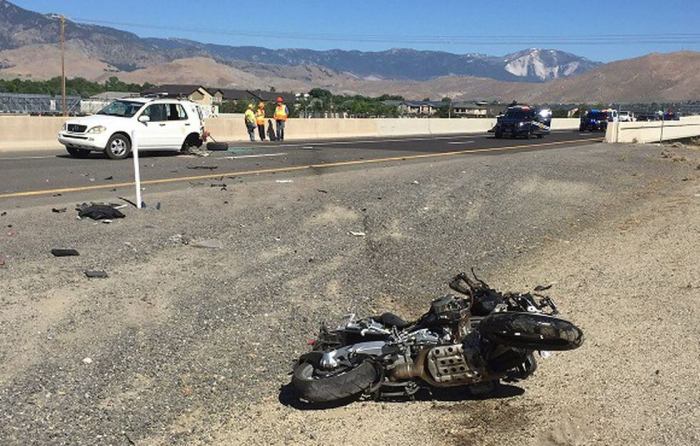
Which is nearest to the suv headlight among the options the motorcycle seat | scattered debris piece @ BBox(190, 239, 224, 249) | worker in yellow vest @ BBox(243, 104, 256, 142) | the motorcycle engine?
scattered debris piece @ BBox(190, 239, 224, 249)

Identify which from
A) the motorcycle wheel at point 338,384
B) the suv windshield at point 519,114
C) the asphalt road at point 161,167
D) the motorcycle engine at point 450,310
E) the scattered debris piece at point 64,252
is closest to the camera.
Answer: the motorcycle wheel at point 338,384

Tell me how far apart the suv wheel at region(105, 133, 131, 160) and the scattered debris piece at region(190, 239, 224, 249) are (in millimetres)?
11237

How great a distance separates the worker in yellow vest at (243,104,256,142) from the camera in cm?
3130

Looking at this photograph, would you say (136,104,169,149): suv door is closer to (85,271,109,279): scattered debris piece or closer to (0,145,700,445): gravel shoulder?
(0,145,700,445): gravel shoulder

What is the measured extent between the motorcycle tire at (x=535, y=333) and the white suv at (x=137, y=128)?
16.2 m

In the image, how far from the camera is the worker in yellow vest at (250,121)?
31305mm

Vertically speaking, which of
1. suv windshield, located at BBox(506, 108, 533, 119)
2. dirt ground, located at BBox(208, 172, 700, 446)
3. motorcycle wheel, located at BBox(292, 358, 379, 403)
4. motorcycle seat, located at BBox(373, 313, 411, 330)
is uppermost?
suv windshield, located at BBox(506, 108, 533, 119)

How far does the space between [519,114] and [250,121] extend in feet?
52.4

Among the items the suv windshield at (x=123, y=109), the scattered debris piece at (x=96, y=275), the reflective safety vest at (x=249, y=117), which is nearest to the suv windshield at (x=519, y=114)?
the reflective safety vest at (x=249, y=117)

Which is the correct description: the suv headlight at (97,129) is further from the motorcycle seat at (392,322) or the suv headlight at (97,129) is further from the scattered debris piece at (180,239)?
the motorcycle seat at (392,322)

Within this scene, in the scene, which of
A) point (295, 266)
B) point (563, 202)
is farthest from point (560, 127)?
point (295, 266)

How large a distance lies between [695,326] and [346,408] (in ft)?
→ 11.0

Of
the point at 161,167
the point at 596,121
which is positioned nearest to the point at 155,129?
the point at 161,167

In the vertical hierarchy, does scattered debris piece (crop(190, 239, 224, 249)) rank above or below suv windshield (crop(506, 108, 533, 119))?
below
